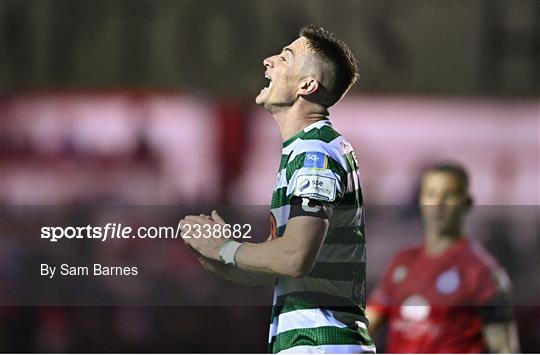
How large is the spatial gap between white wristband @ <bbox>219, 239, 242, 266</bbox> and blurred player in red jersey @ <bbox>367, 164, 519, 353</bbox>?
3.14 feet

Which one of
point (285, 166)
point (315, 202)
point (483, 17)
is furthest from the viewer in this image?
point (483, 17)

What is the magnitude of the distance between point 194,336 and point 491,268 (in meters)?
1.33

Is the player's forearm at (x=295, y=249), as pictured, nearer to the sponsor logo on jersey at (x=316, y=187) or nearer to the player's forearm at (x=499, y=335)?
the sponsor logo on jersey at (x=316, y=187)

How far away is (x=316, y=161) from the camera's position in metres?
3.86

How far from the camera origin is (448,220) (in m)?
4.73

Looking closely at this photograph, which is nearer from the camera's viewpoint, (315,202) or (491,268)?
(315,202)

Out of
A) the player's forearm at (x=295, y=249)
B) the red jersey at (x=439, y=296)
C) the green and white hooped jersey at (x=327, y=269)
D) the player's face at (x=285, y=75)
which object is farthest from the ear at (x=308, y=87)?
the red jersey at (x=439, y=296)

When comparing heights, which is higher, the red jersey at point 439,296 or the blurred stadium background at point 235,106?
the blurred stadium background at point 235,106

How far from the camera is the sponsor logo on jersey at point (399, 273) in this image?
4.70 m

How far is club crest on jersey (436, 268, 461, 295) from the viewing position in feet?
15.6

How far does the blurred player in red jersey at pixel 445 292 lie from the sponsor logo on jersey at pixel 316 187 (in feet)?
3.00

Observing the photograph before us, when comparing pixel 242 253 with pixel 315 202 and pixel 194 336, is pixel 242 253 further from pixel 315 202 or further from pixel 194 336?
pixel 194 336

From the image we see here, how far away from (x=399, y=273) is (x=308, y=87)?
103 cm

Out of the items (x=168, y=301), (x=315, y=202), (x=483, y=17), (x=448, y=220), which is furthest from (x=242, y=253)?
(x=483, y=17)
